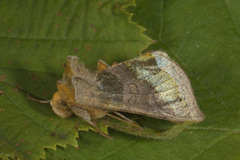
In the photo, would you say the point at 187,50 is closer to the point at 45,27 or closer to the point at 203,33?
the point at 203,33

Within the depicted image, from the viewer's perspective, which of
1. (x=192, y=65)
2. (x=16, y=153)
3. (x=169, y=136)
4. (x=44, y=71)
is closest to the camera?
(x=16, y=153)

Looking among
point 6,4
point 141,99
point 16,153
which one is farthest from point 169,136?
point 6,4

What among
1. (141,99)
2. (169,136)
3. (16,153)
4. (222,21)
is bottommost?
(16,153)

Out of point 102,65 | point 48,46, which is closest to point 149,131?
point 102,65

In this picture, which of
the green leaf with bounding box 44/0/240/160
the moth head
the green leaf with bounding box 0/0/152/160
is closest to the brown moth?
the moth head

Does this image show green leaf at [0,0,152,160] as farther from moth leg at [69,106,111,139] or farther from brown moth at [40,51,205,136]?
brown moth at [40,51,205,136]

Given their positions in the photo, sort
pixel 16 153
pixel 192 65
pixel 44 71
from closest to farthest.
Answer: pixel 16 153, pixel 44 71, pixel 192 65

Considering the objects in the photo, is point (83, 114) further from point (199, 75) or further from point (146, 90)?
point (199, 75)

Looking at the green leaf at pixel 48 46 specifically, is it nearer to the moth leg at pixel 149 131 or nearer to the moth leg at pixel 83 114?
the moth leg at pixel 83 114
